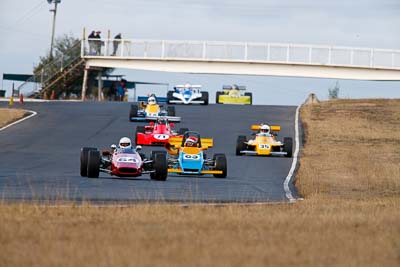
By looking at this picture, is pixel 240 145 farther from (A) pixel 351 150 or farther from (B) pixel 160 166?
(B) pixel 160 166

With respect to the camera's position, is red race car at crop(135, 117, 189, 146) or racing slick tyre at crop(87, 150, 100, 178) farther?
red race car at crop(135, 117, 189, 146)

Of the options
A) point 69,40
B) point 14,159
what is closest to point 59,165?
point 14,159

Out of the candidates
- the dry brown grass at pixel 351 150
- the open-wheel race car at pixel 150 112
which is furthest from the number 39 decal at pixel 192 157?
the open-wheel race car at pixel 150 112

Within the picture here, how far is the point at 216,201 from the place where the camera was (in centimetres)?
2184

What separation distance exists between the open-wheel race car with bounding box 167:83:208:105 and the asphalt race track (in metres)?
1.54

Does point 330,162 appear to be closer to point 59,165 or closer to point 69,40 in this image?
point 59,165

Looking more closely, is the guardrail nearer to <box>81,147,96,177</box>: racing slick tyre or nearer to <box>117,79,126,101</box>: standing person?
<box>117,79,126,101</box>: standing person

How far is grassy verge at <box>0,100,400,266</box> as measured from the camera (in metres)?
12.1

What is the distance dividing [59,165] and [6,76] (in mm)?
82490

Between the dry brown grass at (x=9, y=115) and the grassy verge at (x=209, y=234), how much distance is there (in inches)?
1111

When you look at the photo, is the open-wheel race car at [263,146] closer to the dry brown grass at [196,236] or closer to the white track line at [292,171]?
the white track line at [292,171]

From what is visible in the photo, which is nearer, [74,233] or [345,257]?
[345,257]

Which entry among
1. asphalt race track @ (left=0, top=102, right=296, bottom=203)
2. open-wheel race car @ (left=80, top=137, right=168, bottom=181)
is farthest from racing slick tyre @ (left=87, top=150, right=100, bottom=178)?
asphalt race track @ (left=0, top=102, right=296, bottom=203)

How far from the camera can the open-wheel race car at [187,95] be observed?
64.9 meters
